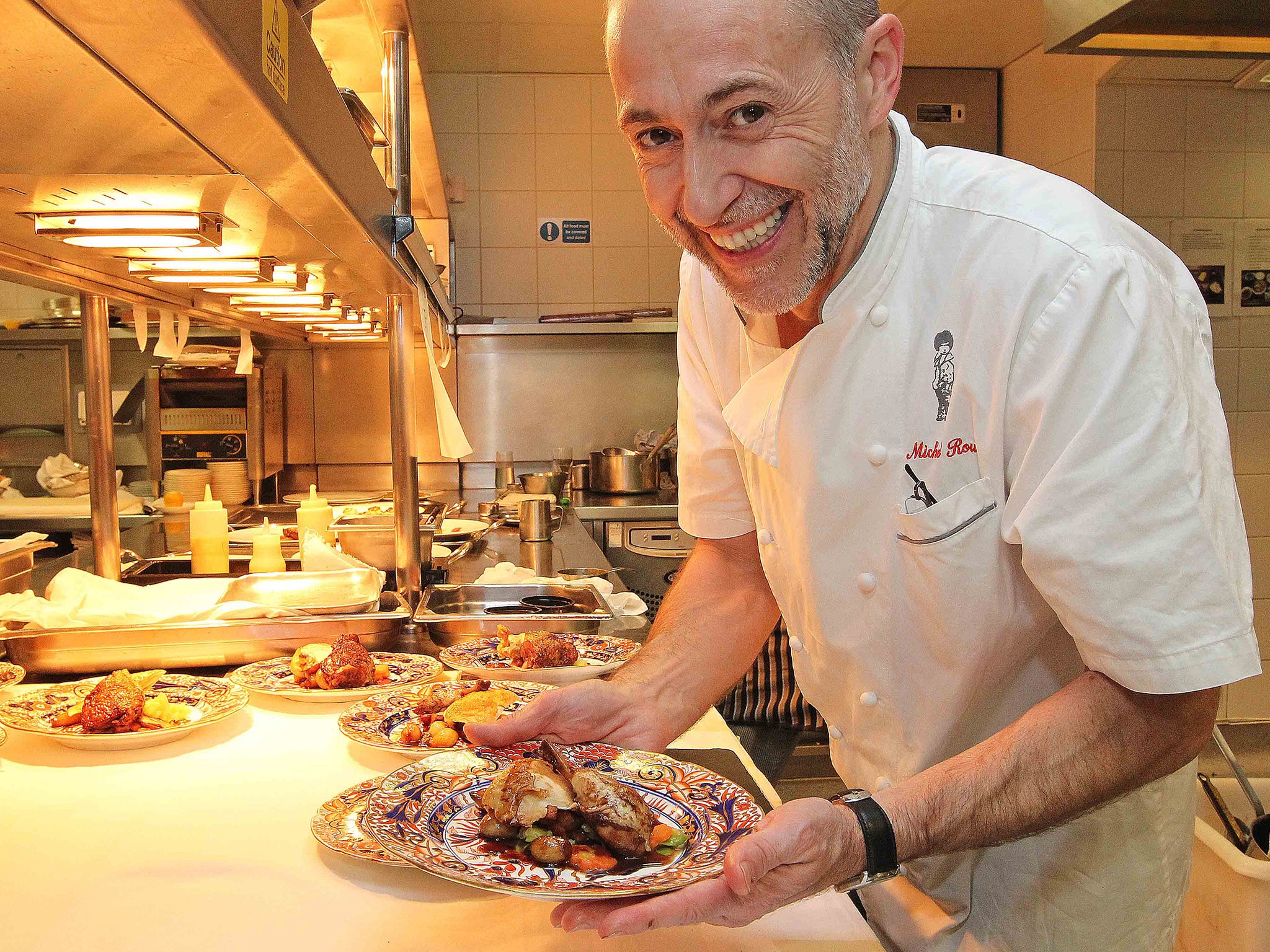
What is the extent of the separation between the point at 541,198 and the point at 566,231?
219mm

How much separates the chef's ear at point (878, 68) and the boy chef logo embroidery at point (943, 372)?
263 mm

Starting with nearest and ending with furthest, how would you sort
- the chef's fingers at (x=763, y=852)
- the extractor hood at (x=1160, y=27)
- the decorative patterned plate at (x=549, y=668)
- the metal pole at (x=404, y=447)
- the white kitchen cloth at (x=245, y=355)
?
the chef's fingers at (x=763, y=852), the decorative patterned plate at (x=549, y=668), the extractor hood at (x=1160, y=27), the metal pole at (x=404, y=447), the white kitchen cloth at (x=245, y=355)

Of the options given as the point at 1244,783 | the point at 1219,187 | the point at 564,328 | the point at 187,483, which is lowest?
the point at 1244,783

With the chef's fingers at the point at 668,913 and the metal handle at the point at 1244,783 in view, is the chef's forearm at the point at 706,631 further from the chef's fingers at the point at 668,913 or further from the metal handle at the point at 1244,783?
the metal handle at the point at 1244,783

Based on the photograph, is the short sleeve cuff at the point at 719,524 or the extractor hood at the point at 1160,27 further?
the extractor hood at the point at 1160,27

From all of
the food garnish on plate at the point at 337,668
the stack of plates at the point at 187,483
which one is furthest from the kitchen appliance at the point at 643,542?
the food garnish on plate at the point at 337,668

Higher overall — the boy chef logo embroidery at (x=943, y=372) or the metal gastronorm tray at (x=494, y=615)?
the boy chef logo embroidery at (x=943, y=372)

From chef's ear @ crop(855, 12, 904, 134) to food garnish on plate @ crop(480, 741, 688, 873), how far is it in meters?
0.81

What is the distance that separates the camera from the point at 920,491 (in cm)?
120

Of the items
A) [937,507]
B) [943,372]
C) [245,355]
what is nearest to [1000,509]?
[937,507]

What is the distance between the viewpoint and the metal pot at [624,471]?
Result: 502 centimetres

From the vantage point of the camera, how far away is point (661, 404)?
18.2 feet

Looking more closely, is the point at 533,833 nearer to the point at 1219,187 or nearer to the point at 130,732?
the point at 130,732

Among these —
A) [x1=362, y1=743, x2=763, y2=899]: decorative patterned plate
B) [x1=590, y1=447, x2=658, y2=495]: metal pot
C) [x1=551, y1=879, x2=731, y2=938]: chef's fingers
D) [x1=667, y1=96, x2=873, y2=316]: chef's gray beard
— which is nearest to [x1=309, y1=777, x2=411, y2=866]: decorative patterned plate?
[x1=362, y1=743, x2=763, y2=899]: decorative patterned plate
